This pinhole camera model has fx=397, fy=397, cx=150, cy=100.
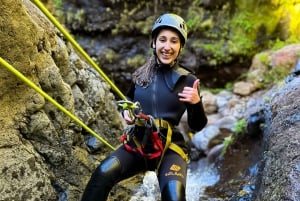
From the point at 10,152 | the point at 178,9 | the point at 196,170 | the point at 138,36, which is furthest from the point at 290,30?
the point at 10,152

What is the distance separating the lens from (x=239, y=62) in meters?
13.8

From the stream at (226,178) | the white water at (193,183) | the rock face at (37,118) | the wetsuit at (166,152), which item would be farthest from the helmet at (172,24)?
the white water at (193,183)

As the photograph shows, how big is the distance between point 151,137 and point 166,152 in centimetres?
23

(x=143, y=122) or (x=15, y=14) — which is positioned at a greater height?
(x=15, y=14)

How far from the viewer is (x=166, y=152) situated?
4004 millimetres

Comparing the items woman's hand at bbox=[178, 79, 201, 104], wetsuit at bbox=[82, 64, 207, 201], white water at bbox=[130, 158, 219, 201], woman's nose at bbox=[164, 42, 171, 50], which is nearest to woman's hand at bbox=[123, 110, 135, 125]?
wetsuit at bbox=[82, 64, 207, 201]

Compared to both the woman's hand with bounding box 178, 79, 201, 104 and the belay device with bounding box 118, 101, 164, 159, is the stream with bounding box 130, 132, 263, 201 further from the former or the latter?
the woman's hand with bounding box 178, 79, 201, 104

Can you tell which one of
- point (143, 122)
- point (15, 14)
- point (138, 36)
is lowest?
point (143, 122)

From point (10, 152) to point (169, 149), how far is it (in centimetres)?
154

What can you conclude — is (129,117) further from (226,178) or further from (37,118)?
(226,178)

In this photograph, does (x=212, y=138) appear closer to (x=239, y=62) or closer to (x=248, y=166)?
(x=248, y=166)

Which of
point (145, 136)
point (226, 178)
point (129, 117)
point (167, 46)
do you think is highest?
point (167, 46)

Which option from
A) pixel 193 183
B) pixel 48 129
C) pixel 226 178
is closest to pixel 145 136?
pixel 48 129

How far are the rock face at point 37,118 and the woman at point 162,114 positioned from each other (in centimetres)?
67
